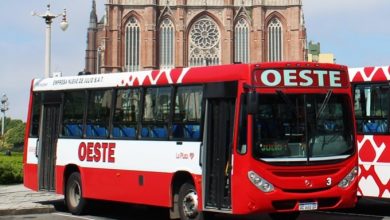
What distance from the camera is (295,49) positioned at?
3125 inches

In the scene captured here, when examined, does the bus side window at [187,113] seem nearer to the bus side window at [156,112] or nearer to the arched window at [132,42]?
the bus side window at [156,112]

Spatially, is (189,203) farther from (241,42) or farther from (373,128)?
(241,42)

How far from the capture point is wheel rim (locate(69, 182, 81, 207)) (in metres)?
12.5

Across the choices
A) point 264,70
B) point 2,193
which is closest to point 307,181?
point 264,70

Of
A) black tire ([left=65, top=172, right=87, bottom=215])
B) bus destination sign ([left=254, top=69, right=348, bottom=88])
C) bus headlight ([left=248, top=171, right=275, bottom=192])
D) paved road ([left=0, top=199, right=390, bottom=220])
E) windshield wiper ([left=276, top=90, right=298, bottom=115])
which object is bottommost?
paved road ([left=0, top=199, right=390, bottom=220])

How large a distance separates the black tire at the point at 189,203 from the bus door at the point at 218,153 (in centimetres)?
36

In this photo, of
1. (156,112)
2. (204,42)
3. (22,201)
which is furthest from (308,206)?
(204,42)

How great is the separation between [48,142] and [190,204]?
4.85 metres

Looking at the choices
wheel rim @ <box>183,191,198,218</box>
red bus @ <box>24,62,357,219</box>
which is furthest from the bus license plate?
wheel rim @ <box>183,191,198,218</box>

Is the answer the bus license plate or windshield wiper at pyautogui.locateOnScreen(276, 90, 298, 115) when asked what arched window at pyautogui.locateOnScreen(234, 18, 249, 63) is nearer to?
windshield wiper at pyautogui.locateOnScreen(276, 90, 298, 115)

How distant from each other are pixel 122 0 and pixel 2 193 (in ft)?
214

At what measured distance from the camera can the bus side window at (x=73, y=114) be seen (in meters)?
12.3

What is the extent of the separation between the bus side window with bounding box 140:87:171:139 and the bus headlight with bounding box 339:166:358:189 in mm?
2999

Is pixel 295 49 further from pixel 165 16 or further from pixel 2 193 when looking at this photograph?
pixel 2 193
